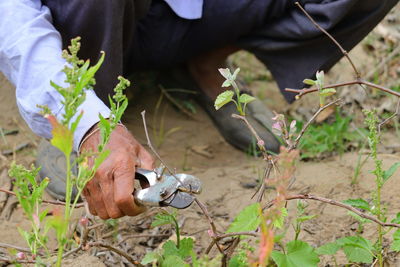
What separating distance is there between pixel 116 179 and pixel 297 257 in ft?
1.54

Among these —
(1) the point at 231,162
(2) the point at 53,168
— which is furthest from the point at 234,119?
(2) the point at 53,168

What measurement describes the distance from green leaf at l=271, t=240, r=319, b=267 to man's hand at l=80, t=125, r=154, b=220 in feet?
1.17

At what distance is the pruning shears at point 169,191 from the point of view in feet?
4.90

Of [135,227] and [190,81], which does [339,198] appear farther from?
[190,81]

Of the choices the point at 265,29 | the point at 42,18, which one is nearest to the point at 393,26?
the point at 265,29

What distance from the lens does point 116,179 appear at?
Answer: 1556mm

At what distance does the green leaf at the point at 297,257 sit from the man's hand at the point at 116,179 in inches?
14.0

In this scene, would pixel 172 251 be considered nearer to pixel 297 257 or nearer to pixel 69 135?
pixel 297 257

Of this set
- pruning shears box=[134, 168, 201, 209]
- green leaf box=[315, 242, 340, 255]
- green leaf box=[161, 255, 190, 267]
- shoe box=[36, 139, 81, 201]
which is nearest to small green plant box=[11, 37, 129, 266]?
pruning shears box=[134, 168, 201, 209]

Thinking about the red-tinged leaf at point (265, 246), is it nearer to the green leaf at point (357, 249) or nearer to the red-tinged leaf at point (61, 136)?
the red-tinged leaf at point (61, 136)

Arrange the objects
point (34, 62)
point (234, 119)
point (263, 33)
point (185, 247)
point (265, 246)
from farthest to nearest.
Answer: point (234, 119)
point (263, 33)
point (34, 62)
point (185, 247)
point (265, 246)

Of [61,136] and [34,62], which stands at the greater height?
[61,136]

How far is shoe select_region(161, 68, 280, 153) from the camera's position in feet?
9.26

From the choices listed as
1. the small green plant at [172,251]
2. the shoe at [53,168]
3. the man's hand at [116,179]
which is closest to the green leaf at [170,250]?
the small green plant at [172,251]
